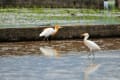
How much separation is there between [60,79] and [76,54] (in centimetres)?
472

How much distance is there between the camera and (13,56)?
15.3m

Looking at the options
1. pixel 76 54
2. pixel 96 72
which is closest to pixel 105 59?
pixel 76 54

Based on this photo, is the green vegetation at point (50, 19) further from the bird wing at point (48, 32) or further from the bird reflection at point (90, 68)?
the bird reflection at point (90, 68)

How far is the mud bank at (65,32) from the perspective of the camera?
19.1 m

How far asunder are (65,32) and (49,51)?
352 cm

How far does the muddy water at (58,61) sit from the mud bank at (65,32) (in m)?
0.38

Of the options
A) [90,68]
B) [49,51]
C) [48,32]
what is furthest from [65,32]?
[90,68]

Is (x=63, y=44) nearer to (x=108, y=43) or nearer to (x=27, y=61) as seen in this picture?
(x=108, y=43)

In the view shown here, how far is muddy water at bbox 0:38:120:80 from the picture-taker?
11.7m

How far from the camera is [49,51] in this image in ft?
54.6

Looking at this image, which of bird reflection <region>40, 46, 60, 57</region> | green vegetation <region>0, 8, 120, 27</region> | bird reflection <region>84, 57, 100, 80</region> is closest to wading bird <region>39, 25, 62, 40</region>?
bird reflection <region>40, 46, 60, 57</region>

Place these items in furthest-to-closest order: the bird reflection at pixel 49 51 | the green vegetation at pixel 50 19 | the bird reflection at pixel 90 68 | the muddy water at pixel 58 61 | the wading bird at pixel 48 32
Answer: the green vegetation at pixel 50 19 → the wading bird at pixel 48 32 → the bird reflection at pixel 49 51 → the bird reflection at pixel 90 68 → the muddy water at pixel 58 61

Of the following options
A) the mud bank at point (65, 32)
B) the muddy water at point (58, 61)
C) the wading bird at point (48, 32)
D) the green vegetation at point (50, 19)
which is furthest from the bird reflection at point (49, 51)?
the green vegetation at point (50, 19)

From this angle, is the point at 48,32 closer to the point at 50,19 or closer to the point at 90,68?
the point at 90,68
